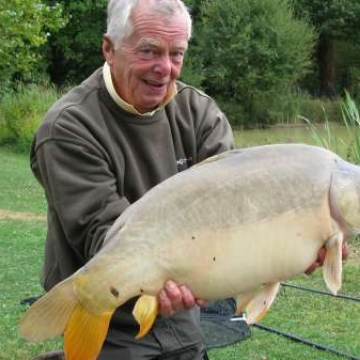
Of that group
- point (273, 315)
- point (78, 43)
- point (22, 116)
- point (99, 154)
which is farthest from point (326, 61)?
point (99, 154)

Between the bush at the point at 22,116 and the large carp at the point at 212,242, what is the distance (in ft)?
51.9

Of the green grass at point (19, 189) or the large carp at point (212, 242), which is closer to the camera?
the large carp at point (212, 242)

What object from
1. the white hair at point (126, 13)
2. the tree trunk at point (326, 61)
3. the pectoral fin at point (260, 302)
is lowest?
the tree trunk at point (326, 61)

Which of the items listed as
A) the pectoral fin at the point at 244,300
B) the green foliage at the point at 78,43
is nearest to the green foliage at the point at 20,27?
the green foliage at the point at 78,43

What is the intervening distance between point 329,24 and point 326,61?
2486 millimetres

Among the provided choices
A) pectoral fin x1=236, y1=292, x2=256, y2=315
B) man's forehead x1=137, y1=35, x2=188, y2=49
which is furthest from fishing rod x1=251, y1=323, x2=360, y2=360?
man's forehead x1=137, y1=35, x2=188, y2=49

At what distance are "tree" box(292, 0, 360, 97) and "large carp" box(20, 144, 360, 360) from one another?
32.2 metres

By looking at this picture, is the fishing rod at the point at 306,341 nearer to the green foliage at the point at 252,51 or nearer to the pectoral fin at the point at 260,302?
the pectoral fin at the point at 260,302

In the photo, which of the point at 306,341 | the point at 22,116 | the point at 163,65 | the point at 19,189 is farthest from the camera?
the point at 22,116

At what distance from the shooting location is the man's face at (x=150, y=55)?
222 cm

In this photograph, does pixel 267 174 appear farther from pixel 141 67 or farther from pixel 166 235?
pixel 141 67

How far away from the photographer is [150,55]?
2229 mm

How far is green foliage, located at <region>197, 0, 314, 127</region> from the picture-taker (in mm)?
27828

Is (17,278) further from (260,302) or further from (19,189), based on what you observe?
(19,189)
